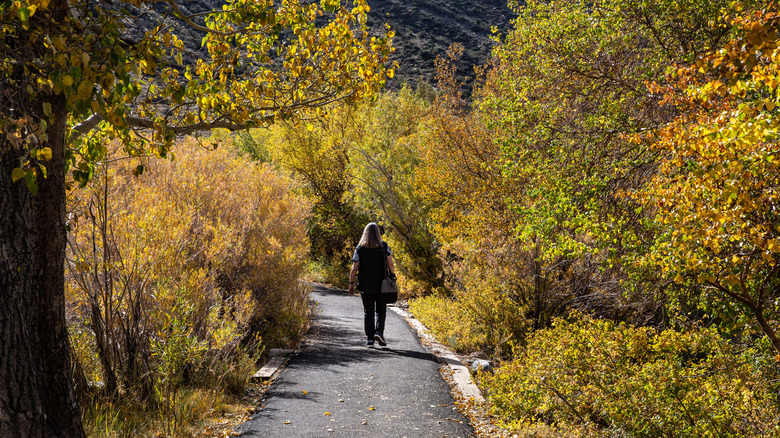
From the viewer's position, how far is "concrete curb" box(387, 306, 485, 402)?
6807mm

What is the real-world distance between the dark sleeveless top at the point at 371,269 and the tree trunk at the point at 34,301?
17.9 ft

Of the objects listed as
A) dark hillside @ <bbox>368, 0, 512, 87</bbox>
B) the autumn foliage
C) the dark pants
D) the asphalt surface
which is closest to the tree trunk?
the asphalt surface

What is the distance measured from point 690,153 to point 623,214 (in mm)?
3427

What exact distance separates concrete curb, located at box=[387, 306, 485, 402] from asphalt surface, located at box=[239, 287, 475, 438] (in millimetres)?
216

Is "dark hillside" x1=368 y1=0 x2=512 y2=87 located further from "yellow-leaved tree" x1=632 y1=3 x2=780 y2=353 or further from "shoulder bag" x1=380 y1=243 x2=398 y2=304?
"yellow-leaved tree" x1=632 y1=3 x2=780 y2=353

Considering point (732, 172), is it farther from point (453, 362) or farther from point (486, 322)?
point (486, 322)

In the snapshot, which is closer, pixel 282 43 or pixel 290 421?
pixel 282 43

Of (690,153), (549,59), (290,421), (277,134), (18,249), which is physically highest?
(277,134)

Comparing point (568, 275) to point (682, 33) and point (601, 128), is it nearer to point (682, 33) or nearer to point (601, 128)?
point (601, 128)

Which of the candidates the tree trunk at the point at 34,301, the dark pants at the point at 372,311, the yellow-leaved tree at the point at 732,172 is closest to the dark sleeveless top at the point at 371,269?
the dark pants at the point at 372,311

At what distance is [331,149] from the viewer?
23438 mm

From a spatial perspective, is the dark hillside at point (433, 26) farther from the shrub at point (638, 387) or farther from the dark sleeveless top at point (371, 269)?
the shrub at point (638, 387)

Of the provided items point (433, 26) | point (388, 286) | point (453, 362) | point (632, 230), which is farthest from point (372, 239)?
point (433, 26)

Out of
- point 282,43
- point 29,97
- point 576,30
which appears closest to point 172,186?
point 282,43
